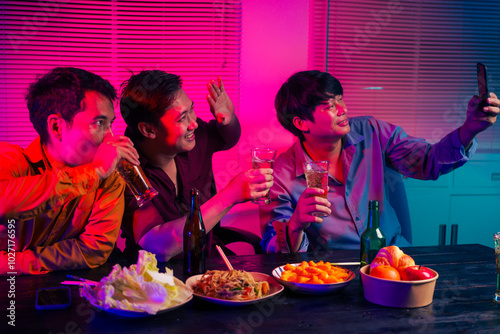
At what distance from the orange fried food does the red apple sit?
0.19 metres

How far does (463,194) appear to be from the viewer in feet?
11.3

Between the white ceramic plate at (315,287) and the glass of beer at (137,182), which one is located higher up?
the glass of beer at (137,182)

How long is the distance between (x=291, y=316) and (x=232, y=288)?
190 millimetres

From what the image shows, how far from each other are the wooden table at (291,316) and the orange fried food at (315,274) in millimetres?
48

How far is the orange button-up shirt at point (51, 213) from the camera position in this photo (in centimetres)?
166

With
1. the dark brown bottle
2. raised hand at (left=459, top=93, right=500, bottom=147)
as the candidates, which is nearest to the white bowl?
the dark brown bottle

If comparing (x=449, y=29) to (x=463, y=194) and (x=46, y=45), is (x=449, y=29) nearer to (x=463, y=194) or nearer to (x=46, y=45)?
(x=463, y=194)

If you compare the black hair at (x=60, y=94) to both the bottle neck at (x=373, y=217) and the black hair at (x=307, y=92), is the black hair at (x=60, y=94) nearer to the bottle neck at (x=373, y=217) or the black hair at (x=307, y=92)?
the black hair at (x=307, y=92)

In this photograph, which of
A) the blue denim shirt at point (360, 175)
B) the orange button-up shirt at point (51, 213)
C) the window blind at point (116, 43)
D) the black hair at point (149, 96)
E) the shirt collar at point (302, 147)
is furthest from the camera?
the window blind at point (116, 43)

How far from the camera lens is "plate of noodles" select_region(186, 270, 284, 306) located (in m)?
1.35

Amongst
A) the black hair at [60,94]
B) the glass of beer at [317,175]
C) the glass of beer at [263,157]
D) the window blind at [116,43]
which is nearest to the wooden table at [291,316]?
the glass of beer at [317,175]

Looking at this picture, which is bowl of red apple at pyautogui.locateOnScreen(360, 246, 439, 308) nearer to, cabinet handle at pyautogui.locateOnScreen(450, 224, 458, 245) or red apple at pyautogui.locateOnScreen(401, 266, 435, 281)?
red apple at pyautogui.locateOnScreen(401, 266, 435, 281)

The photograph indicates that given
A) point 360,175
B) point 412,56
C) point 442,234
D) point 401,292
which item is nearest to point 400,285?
point 401,292

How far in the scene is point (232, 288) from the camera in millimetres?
1368
